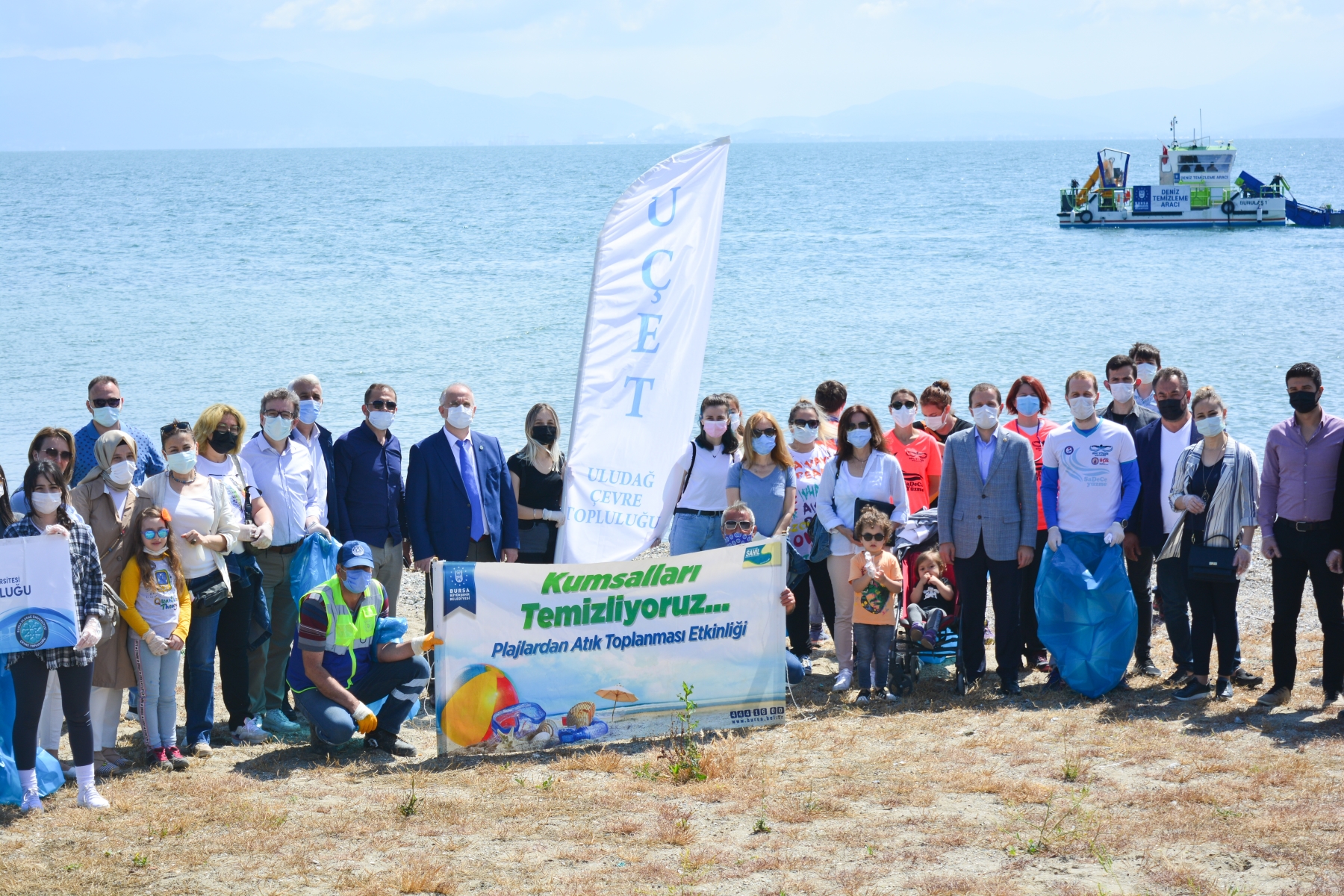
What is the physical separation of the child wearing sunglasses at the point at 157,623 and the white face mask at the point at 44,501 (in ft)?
1.94

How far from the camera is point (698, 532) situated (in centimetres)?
870

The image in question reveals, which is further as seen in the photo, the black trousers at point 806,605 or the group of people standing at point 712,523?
the black trousers at point 806,605

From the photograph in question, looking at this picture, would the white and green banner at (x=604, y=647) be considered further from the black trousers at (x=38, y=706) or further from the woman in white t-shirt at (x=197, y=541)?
the black trousers at (x=38, y=706)

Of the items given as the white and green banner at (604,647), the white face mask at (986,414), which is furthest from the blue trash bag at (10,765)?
the white face mask at (986,414)

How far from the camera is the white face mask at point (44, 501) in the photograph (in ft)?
20.9

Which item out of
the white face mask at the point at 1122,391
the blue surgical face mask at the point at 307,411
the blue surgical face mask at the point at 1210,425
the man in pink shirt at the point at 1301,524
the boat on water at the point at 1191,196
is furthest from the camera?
the boat on water at the point at 1191,196

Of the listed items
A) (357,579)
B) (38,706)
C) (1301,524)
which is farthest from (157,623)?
(1301,524)

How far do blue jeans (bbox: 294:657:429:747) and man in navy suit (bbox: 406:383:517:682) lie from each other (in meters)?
0.86

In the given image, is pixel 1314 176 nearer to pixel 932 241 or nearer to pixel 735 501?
pixel 932 241

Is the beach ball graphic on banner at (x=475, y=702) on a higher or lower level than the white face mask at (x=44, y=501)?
lower

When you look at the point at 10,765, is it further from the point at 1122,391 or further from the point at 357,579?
the point at 1122,391

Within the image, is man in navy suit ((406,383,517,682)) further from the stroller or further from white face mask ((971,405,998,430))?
white face mask ((971,405,998,430))

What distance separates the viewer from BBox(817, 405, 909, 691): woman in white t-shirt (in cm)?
833

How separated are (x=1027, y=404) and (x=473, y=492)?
147 inches
